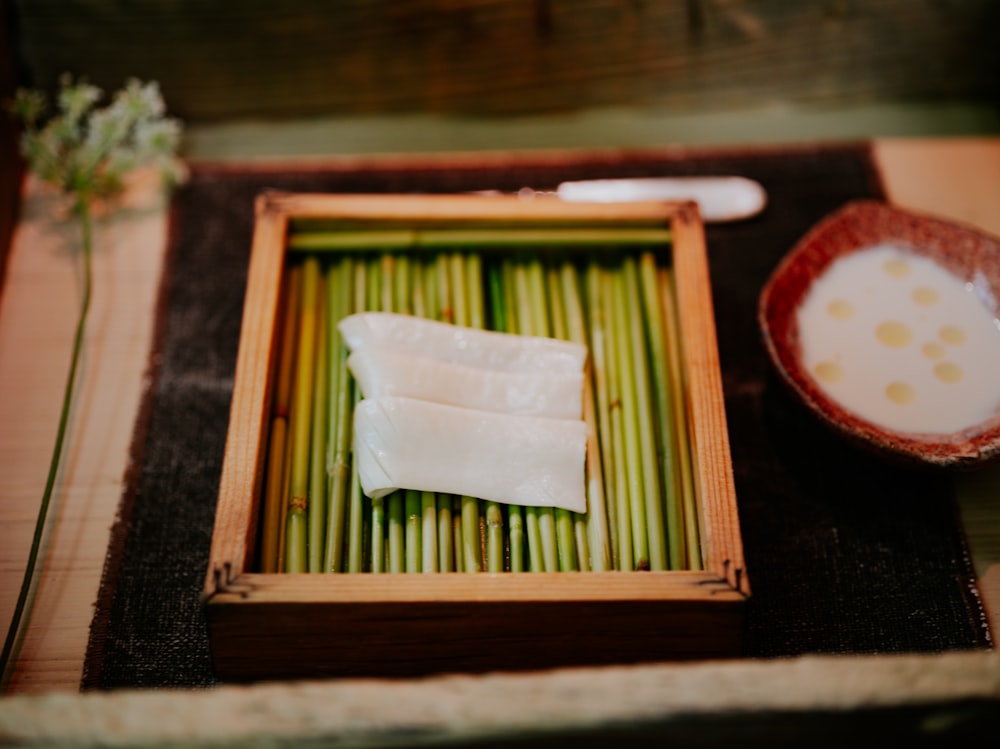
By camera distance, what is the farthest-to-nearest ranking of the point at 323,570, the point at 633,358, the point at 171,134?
1. the point at 171,134
2. the point at 633,358
3. the point at 323,570

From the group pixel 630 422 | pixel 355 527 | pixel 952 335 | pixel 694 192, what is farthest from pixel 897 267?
pixel 355 527

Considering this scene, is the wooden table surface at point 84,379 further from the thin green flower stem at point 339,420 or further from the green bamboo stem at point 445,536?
the green bamboo stem at point 445,536

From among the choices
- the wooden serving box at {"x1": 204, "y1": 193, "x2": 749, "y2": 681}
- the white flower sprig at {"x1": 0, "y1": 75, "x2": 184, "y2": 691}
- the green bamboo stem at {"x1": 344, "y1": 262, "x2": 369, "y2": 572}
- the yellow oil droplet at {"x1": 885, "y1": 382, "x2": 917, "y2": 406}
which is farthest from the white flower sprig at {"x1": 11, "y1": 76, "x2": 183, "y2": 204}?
the yellow oil droplet at {"x1": 885, "y1": 382, "x2": 917, "y2": 406}

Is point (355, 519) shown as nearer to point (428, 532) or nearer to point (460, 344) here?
point (428, 532)

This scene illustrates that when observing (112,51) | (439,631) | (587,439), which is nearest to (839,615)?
(587,439)

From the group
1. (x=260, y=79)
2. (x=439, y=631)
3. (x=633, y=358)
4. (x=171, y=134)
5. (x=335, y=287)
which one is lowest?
(x=439, y=631)

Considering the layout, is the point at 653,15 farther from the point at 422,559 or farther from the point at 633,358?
the point at 422,559
